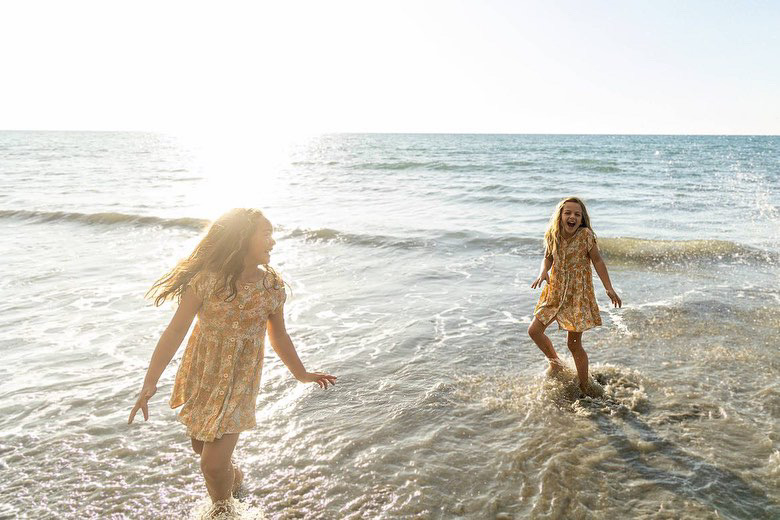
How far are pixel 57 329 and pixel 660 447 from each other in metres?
6.65

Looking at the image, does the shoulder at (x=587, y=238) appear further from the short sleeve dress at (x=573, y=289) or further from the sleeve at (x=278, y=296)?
the sleeve at (x=278, y=296)

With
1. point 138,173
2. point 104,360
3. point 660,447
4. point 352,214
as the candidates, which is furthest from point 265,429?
point 138,173

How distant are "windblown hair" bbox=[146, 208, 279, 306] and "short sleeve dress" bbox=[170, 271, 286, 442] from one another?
0.14 ft

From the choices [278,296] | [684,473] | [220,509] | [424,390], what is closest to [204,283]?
[278,296]

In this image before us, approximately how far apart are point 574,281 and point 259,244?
9.99ft

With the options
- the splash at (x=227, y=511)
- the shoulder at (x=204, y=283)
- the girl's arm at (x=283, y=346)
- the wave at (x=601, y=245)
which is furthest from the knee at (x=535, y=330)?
the wave at (x=601, y=245)

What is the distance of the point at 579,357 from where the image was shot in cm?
481

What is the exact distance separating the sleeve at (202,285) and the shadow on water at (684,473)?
120 inches

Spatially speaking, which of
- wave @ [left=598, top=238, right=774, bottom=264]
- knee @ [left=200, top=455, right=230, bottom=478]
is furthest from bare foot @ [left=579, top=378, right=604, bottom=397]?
wave @ [left=598, top=238, right=774, bottom=264]

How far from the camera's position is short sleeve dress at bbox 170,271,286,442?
295 cm

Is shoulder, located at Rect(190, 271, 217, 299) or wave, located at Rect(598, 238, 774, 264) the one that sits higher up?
shoulder, located at Rect(190, 271, 217, 299)

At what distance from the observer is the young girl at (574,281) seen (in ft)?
15.8

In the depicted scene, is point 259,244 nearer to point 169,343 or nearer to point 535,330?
point 169,343

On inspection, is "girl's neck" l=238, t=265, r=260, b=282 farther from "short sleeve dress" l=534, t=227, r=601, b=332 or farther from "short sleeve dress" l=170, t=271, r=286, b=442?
"short sleeve dress" l=534, t=227, r=601, b=332
